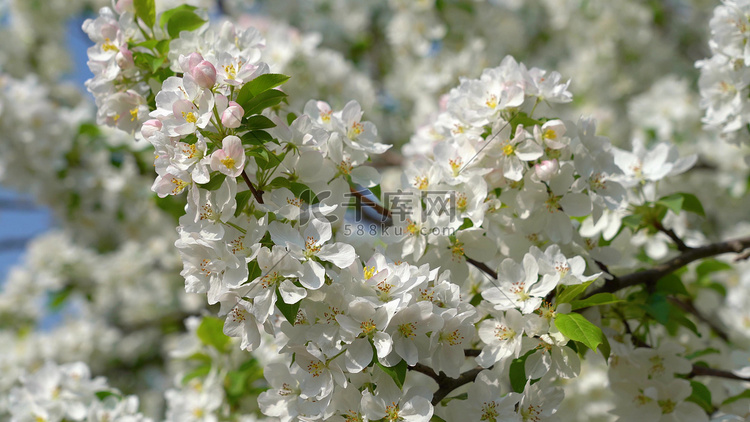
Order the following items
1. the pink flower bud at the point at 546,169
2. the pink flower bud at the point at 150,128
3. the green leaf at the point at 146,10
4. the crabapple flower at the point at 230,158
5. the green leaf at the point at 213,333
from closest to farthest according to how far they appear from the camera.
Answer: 1. the crabapple flower at the point at 230,158
2. the pink flower bud at the point at 150,128
3. the pink flower bud at the point at 546,169
4. the green leaf at the point at 146,10
5. the green leaf at the point at 213,333

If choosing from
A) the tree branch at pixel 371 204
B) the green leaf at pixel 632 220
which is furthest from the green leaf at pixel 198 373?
the green leaf at pixel 632 220

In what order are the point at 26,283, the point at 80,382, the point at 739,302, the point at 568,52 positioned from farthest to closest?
the point at 568,52 < the point at 26,283 < the point at 739,302 < the point at 80,382

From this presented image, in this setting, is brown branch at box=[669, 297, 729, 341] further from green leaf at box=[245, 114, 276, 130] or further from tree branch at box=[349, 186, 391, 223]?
green leaf at box=[245, 114, 276, 130]

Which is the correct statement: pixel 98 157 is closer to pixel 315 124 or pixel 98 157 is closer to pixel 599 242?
pixel 315 124

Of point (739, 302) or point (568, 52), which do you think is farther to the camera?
point (568, 52)

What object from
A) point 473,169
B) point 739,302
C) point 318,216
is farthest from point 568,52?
point 318,216

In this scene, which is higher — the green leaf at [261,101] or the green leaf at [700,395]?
the green leaf at [261,101]

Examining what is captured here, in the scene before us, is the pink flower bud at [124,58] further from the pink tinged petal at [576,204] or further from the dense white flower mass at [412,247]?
the pink tinged petal at [576,204]
